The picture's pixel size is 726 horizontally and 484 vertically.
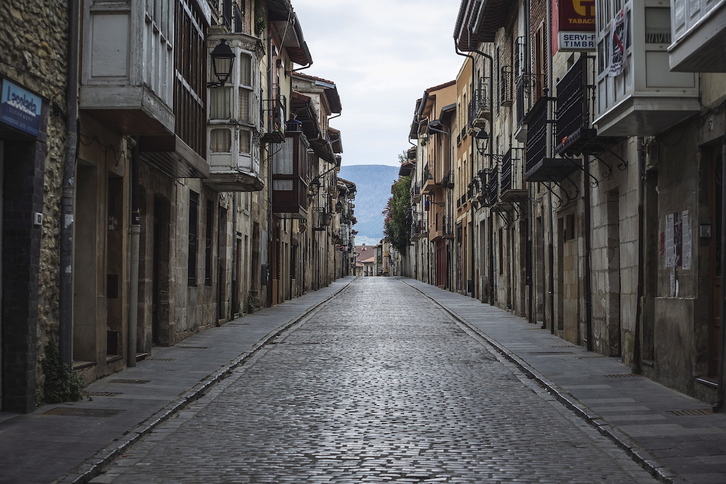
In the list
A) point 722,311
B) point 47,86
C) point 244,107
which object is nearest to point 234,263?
point 244,107

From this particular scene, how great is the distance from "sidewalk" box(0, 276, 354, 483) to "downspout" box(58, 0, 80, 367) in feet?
2.71

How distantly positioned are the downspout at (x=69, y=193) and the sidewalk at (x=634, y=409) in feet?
18.6

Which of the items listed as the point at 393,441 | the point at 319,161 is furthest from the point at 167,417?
the point at 319,161

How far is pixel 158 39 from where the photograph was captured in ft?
41.8

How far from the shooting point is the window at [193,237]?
66.0 feet

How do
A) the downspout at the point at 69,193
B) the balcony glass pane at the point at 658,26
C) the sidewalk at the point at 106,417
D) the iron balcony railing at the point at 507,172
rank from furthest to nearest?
the iron balcony railing at the point at 507,172 → the balcony glass pane at the point at 658,26 → the downspout at the point at 69,193 → the sidewalk at the point at 106,417

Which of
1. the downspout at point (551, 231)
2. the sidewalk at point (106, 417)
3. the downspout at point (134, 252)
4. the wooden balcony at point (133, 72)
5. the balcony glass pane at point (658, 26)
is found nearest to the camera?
the sidewalk at point (106, 417)

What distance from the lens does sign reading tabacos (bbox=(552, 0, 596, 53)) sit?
15.0m

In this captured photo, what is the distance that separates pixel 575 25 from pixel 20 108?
931cm

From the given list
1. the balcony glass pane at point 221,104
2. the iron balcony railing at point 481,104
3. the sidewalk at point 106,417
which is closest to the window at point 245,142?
the balcony glass pane at point 221,104

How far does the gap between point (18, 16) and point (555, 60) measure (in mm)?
13647

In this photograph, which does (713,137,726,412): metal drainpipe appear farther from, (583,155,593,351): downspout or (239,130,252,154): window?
(239,130,252,154): window

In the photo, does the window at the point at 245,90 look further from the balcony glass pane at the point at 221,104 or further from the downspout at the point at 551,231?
the downspout at the point at 551,231

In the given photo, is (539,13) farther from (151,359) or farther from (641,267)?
(151,359)
